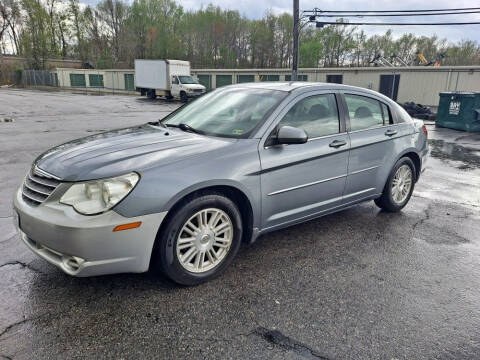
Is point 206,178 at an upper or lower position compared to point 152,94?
upper

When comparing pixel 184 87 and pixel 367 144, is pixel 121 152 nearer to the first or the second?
pixel 367 144

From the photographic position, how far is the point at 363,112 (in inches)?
170

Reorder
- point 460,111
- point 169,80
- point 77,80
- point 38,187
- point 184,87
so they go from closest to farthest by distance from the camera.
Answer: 1. point 38,187
2. point 460,111
3. point 184,87
4. point 169,80
5. point 77,80

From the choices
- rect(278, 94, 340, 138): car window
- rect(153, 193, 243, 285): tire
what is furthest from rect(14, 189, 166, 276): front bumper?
rect(278, 94, 340, 138): car window

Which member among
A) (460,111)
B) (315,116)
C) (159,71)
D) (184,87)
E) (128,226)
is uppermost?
(159,71)

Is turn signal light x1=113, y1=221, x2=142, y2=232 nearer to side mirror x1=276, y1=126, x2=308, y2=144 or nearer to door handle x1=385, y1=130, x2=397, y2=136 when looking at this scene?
side mirror x1=276, y1=126, x2=308, y2=144

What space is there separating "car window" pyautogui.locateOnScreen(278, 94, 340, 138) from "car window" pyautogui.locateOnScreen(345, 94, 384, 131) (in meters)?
0.25

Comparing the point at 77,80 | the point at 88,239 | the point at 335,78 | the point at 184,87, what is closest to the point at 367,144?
the point at 88,239

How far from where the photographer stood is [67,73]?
50625 millimetres

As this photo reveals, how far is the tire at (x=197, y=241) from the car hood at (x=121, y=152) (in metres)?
0.43

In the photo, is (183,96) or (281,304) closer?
(281,304)

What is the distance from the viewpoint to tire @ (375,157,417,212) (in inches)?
183

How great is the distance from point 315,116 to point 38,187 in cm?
265

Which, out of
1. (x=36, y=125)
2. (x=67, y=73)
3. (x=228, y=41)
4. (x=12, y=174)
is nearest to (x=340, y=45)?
(x=228, y=41)
